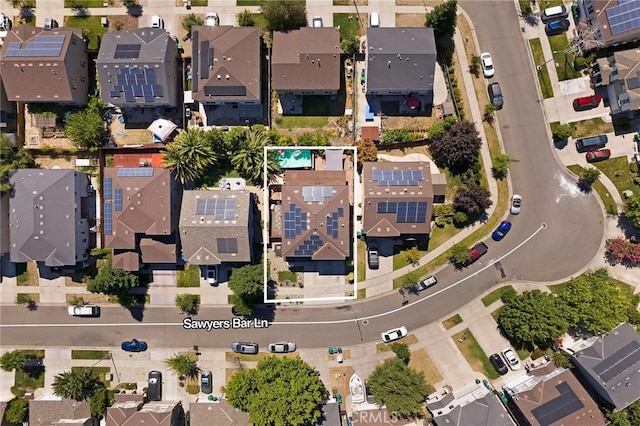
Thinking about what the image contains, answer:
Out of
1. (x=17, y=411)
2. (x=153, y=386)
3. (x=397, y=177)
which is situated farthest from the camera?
(x=153, y=386)

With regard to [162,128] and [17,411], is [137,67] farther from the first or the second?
[17,411]

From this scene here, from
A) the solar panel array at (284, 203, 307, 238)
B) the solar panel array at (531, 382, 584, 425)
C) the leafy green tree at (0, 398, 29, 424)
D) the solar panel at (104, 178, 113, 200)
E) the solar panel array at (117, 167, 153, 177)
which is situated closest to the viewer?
the solar panel array at (284, 203, 307, 238)

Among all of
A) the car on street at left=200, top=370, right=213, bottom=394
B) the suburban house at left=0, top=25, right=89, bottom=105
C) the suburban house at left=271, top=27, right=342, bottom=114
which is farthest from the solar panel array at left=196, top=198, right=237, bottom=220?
the car on street at left=200, top=370, right=213, bottom=394

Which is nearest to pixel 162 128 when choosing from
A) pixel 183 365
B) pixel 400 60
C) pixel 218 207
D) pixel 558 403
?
pixel 218 207

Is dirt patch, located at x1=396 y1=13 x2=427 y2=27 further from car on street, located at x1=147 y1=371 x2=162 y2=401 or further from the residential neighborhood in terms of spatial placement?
car on street, located at x1=147 y1=371 x2=162 y2=401

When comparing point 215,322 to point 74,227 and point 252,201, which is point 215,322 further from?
point 74,227

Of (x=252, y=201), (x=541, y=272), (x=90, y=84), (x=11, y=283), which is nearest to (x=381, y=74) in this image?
(x=252, y=201)
